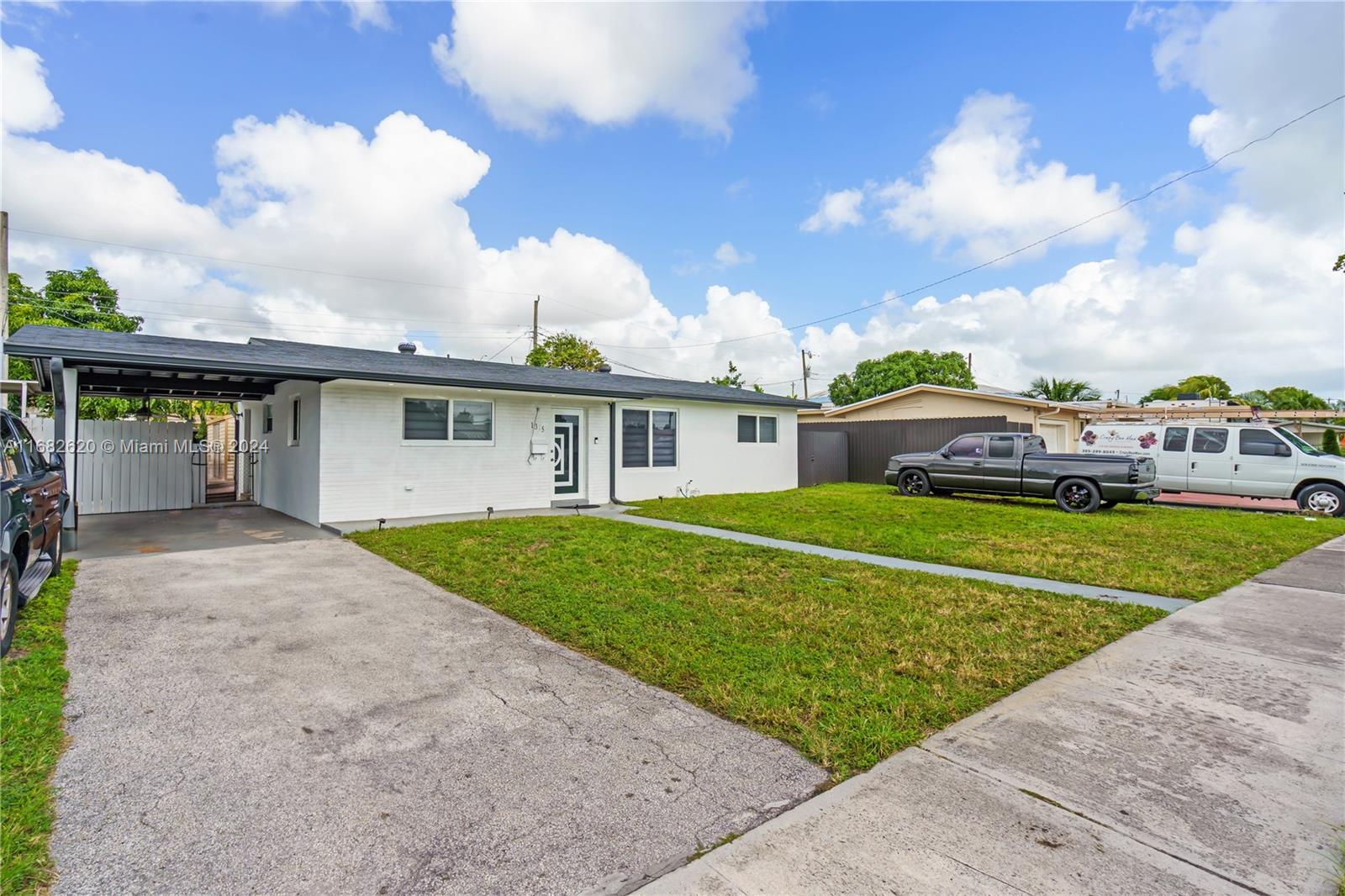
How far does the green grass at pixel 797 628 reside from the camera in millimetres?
3406

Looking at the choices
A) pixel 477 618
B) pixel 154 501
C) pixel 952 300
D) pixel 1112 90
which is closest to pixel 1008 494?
pixel 1112 90

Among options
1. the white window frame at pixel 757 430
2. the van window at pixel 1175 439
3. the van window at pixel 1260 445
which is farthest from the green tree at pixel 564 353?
the van window at pixel 1260 445

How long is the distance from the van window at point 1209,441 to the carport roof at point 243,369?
10.0m

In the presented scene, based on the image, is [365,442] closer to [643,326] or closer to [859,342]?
[643,326]

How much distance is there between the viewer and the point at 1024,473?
13016mm

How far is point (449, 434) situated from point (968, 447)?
11474 millimetres

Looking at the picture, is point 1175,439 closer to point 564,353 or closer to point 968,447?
point 968,447

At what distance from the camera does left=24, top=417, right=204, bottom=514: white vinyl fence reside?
12.1 m

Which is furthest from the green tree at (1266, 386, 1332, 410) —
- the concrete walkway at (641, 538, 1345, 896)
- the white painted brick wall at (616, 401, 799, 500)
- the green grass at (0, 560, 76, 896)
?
the green grass at (0, 560, 76, 896)

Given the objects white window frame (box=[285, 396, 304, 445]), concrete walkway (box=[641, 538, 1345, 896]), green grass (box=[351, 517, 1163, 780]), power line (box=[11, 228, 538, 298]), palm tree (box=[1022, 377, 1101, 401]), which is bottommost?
concrete walkway (box=[641, 538, 1345, 896])

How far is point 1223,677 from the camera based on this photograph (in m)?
3.98

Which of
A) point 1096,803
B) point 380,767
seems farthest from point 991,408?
point 380,767

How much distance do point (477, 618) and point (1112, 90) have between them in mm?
13800

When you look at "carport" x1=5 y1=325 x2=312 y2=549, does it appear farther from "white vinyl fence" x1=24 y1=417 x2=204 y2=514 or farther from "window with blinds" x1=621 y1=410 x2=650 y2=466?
"window with blinds" x1=621 y1=410 x2=650 y2=466
